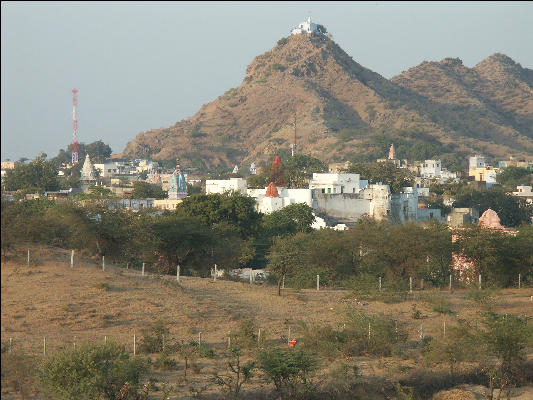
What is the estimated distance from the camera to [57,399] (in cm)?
1588

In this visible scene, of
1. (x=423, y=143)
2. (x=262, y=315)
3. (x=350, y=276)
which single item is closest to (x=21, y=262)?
(x=262, y=315)

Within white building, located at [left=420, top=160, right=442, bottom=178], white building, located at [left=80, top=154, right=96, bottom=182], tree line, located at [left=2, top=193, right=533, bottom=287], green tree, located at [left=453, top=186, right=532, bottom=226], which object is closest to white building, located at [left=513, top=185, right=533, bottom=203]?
green tree, located at [left=453, top=186, right=532, bottom=226]

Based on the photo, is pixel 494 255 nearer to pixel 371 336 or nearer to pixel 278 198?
pixel 371 336

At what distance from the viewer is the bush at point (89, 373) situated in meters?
16.0

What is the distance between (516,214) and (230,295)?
5265cm

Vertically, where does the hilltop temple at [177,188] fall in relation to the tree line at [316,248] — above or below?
above

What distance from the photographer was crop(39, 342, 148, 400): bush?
16.0 metres

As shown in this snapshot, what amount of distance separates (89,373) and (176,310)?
7.92 m

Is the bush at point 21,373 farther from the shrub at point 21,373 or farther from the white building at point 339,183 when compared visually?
the white building at point 339,183

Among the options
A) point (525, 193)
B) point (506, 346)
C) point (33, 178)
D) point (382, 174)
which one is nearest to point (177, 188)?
point (382, 174)

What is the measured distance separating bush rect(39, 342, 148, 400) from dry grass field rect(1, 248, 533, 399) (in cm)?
130

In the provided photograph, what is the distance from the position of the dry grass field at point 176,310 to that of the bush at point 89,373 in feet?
4.28

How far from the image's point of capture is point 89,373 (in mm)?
16266

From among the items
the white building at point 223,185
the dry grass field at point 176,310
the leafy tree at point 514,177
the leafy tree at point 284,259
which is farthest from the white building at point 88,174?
the dry grass field at point 176,310
